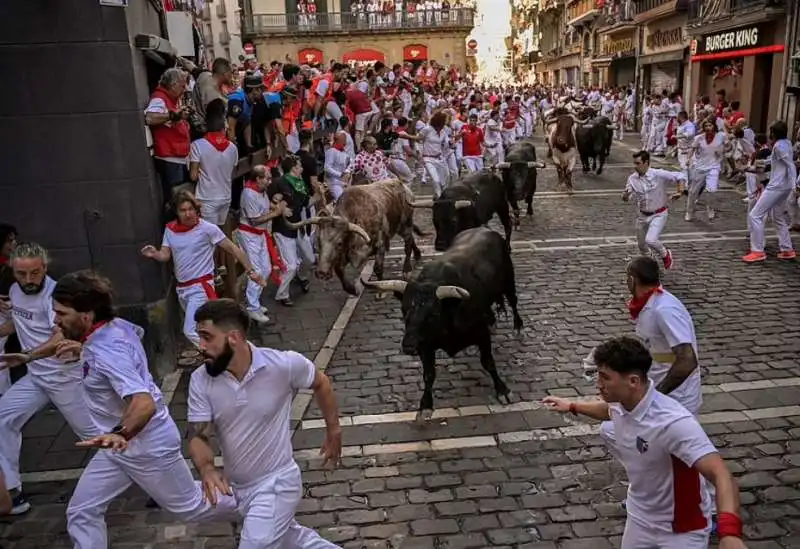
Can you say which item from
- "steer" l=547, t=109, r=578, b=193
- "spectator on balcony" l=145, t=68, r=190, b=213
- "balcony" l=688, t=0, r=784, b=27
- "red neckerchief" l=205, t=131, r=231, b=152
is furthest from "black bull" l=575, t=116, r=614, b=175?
"spectator on balcony" l=145, t=68, r=190, b=213

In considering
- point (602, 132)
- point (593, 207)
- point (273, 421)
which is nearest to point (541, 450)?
point (273, 421)

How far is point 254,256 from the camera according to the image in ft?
31.6

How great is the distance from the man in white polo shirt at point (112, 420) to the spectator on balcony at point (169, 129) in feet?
14.1

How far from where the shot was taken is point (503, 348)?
8562mm

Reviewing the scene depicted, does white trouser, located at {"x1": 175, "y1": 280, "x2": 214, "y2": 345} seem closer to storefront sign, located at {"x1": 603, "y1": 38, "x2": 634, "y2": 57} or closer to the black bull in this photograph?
the black bull

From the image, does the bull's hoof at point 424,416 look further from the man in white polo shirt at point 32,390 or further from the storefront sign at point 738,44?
the storefront sign at point 738,44

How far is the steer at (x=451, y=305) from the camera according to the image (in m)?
6.53

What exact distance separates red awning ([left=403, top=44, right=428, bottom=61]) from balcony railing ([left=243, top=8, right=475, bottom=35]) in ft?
4.74

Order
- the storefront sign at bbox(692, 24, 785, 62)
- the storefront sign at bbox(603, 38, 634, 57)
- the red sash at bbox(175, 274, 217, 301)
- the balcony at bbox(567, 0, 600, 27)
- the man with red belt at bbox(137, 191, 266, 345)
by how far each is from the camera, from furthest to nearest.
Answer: the balcony at bbox(567, 0, 600, 27) < the storefront sign at bbox(603, 38, 634, 57) < the storefront sign at bbox(692, 24, 785, 62) < the red sash at bbox(175, 274, 217, 301) < the man with red belt at bbox(137, 191, 266, 345)

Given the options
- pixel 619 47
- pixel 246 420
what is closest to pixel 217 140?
pixel 246 420

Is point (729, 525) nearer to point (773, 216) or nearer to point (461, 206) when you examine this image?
point (461, 206)

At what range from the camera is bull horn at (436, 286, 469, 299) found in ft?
21.4

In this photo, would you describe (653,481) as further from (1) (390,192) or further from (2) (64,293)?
(1) (390,192)

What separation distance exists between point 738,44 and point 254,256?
68.0 ft
